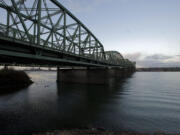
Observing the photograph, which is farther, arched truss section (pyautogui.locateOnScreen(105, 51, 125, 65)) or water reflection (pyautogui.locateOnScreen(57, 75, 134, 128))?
arched truss section (pyautogui.locateOnScreen(105, 51, 125, 65))

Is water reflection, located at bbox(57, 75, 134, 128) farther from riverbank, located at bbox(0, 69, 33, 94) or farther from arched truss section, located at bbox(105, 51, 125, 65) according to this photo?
arched truss section, located at bbox(105, 51, 125, 65)

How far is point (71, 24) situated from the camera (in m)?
21.9

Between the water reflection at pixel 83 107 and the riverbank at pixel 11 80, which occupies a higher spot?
the riverbank at pixel 11 80

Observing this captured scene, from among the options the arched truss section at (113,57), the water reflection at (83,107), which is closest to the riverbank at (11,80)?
the water reflection at (83,107)

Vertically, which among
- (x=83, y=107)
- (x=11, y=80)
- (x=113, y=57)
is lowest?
(x=83, y=107)

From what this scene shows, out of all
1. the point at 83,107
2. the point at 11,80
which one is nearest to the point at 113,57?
the point at 11,80

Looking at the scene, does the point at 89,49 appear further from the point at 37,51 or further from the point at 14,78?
the point at 14,78

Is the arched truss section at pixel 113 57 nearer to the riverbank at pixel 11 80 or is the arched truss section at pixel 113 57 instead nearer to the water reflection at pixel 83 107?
the water reflection at pixel 83 107

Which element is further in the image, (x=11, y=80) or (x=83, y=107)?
(x=11, y=80)

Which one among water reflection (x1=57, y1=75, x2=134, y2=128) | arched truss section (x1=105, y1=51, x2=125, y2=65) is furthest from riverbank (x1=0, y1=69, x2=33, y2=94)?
arched truss section (x1=105, y1=51, x2=125, y2=65)

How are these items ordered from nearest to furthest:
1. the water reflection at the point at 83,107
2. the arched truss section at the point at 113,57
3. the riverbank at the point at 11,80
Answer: the water reflection at the point at 83,107 < the riverbank at the point at 11,80 < the arched truss section at the point at 113,57

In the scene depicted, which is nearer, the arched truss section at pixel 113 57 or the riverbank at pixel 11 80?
the riverbank at pixel 11 80

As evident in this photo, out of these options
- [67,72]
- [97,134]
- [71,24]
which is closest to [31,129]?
[97,134]

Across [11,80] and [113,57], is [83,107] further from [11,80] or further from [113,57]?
[113,57]
